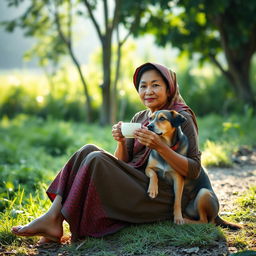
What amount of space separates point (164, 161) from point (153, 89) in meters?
0.63

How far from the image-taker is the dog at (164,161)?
3.51m

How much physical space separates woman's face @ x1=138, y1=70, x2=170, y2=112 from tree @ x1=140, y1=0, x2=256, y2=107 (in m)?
6.69

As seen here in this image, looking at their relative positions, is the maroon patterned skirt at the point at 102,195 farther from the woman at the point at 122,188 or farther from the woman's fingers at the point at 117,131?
the woman's fingers at the point at 117,131

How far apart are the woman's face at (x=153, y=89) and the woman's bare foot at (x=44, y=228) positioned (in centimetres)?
126

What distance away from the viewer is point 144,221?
3850mm

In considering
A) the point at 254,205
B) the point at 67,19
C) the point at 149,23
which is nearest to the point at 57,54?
the point at 67,19

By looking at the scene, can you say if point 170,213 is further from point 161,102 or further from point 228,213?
point 161,102

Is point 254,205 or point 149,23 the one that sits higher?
point 149,23

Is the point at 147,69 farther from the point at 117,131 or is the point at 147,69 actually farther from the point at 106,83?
the point at 106,83

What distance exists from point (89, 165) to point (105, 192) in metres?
0.26

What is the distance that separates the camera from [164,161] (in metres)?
3.71

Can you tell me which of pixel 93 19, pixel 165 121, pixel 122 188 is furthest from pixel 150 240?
pixel 93 19

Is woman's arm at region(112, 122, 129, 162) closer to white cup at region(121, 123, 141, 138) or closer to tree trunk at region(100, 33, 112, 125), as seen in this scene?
white cup at region(121, 123, 141, 138)

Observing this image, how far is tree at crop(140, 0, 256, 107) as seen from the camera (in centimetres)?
1084
